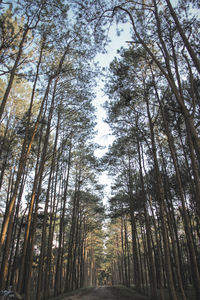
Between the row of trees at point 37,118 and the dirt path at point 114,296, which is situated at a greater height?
the row of trees at point 37,118

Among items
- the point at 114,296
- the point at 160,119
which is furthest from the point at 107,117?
the point at 114,296

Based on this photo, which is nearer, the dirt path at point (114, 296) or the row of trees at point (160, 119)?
the row of trees at point (160, 119)

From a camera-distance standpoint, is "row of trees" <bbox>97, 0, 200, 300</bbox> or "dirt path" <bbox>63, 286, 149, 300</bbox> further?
"dirt path" <bbox>63, 286, 149, 300</bbox>

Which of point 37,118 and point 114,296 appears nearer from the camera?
point 37,118

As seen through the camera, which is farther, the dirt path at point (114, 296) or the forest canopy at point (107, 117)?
the dirt path at point (114, 296)

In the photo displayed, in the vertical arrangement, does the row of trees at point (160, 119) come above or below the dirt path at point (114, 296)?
above

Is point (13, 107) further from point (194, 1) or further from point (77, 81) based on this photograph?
point (194, 1)

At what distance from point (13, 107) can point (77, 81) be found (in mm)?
5753

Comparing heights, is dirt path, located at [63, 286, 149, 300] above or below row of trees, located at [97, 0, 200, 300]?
below

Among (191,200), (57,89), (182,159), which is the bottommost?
(191,200)

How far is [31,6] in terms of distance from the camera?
7.00 metres

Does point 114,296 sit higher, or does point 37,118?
point 37,118

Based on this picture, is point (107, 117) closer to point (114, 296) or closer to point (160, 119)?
point (160, 119)

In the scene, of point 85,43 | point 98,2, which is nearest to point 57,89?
point 85,43
